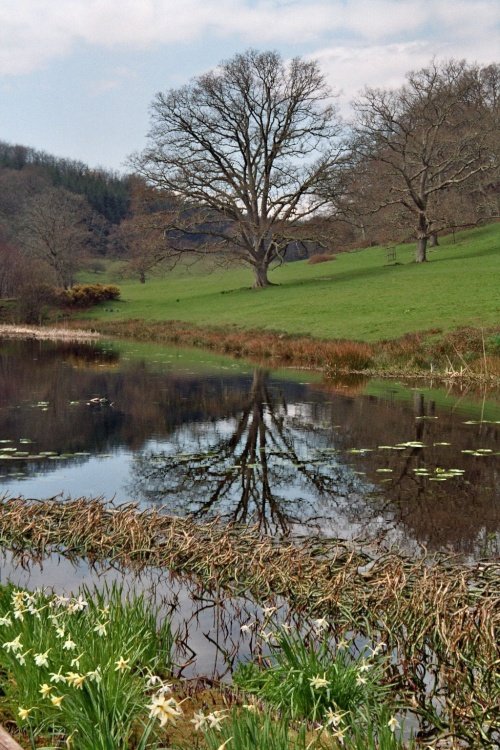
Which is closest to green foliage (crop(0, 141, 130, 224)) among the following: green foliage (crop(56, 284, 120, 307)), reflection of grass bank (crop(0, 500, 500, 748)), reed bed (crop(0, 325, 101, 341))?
green foliage (crop(56, 284, 120, 307))

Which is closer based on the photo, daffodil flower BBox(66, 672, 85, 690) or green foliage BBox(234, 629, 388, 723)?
daffodil flower BBox(66, 672, 85, 690)

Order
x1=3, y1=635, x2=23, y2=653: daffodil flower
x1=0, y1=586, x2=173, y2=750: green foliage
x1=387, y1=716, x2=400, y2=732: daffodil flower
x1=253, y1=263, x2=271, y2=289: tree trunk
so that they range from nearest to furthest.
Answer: x1=387, y1=716, x2=400, y2=732: daffodil flower < x1=0, y1=586, x2=173, y2=750: green foliage < x1=3, y1=635, x2=23, y2=653: daffodil flower < x1=253, y1=263, x2=271, y2=289: tree trunk

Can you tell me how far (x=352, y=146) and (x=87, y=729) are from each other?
54.8m

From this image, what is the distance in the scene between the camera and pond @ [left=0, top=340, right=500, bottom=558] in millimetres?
9602

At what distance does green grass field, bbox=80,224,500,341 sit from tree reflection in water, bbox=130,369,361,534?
1538 cm

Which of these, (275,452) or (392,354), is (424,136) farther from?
(275,452)

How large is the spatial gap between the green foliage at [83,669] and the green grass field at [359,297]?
25160mm

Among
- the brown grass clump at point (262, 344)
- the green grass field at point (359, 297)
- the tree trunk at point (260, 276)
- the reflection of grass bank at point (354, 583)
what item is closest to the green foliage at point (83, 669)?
the reflection of grass bank at point (354, 583)

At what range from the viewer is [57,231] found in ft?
228

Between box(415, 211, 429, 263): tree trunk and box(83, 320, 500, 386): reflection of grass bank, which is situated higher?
box(415, 211, 429, 263): tree trunk

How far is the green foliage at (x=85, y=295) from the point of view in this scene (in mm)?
59938

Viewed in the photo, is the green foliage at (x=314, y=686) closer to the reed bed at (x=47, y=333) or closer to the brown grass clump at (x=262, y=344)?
the brown grass clump at (x=262, y=344)

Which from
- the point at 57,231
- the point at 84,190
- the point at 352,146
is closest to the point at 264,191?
the point at 352,146

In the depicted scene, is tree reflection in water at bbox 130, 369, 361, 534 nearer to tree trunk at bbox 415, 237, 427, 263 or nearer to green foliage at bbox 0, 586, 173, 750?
green foliage at bbox 0, 586, 173, 750
